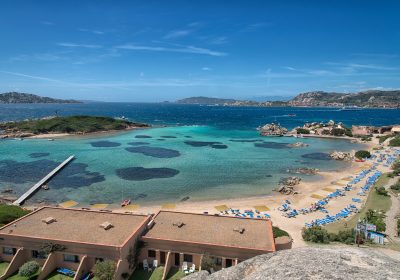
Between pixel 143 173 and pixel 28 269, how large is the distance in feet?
105

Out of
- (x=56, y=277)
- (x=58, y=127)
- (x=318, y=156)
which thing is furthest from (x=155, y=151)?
(x=56, y=277)

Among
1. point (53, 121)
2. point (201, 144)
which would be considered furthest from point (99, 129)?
point (201, 144)

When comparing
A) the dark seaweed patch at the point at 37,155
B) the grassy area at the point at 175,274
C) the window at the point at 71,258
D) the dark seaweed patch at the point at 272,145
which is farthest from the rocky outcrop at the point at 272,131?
the window at the point at 71,258

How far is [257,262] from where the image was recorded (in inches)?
448

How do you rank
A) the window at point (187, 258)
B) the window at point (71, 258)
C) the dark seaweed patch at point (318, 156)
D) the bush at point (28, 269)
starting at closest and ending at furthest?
the bush at point (28, 269), the window at point (71, 258), the window at point (187, 258), the dark seaweed patch at point (318, 156)

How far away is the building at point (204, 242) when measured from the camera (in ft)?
66.9

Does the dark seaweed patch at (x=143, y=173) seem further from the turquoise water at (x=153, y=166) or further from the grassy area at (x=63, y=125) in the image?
Result: the grassy area at (x=63, y=125)

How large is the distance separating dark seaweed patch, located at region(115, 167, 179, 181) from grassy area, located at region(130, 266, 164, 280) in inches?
1080

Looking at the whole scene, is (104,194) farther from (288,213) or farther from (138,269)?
(288,213)

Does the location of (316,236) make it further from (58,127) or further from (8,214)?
(58,127)

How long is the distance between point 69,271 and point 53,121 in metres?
97.7

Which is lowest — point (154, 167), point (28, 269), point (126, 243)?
point (154, 167)

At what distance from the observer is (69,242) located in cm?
2070

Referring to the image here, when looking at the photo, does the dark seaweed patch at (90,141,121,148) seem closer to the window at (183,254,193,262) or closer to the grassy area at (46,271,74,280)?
the grassy area at (46,271,74,280)
